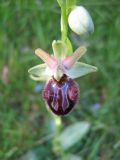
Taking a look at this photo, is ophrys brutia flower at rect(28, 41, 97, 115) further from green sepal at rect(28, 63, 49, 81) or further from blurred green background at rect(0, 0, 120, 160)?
blurred green background at rect(0, 0, 120, 160)

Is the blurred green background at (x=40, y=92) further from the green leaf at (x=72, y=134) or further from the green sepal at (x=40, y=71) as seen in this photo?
the green sepal at (x=40, y=71)

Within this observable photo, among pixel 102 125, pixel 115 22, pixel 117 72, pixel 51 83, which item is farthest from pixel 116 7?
pixel 51 83

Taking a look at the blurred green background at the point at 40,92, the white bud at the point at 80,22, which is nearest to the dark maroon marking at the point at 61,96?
the white bud at the point at 80,22

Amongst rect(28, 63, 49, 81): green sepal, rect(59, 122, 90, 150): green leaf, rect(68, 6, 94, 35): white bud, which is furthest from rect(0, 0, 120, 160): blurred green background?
A: rect(68, 6, 94, 35): white bud

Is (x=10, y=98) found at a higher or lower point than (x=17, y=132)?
higher

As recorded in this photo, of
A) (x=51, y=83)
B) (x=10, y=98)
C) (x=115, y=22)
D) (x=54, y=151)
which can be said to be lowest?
(x=51, y=83)

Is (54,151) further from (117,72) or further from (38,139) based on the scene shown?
(117,72)

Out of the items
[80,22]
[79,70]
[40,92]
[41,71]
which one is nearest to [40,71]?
[41,71]
